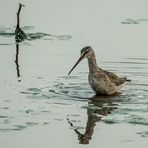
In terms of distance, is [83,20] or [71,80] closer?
[71,80]

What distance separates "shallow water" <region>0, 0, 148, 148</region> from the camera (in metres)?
13.1

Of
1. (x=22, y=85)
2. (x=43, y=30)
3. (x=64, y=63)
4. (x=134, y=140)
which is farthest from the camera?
(x=43, y=30)

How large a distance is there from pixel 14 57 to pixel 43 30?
298 centimetres

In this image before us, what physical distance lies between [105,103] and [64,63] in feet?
10.7

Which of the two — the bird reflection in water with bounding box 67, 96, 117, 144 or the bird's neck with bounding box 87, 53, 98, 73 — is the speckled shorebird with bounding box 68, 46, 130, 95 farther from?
the bird reflection in water with bounding box 67, 96, 117, 144

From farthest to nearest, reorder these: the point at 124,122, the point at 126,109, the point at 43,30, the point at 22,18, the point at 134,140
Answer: the point at 22,18 < the point at 43,30 < the point at 126,109 < the point at 124,122 < the point at 134,140

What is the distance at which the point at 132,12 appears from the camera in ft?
79.3

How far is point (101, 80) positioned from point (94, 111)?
6.36ft

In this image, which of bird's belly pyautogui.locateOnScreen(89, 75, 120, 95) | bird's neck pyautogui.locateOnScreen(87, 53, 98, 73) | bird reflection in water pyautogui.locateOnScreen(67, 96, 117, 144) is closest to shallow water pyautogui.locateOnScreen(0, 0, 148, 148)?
bird reflection in water pyautogui.locateOnScreen(67, 96, 117, 144)

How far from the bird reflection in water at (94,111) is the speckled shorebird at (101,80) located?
0.22 m

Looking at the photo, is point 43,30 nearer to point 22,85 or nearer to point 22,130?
point 22,85

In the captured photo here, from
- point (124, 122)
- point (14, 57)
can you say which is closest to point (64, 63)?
point (14, 57)

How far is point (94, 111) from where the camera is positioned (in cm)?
1459

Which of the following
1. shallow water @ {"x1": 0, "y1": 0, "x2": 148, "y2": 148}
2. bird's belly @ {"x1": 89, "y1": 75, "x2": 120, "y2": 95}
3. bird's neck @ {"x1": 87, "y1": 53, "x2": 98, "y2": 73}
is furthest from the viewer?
bird's neck @ {"x1": 87, "y1": 53, "x2": 98, "y2": 73}
